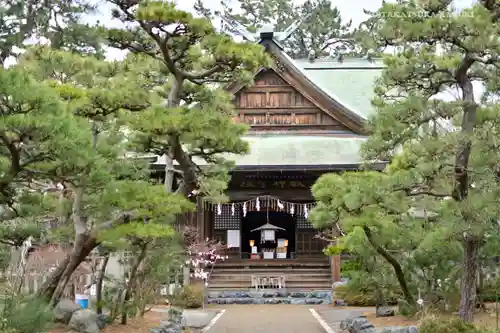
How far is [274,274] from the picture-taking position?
63.9 feet

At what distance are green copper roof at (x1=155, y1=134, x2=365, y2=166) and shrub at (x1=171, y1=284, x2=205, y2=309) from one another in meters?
4.05

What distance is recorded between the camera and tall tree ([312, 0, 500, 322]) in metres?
8.36

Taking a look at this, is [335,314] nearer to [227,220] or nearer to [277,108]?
[227,220]

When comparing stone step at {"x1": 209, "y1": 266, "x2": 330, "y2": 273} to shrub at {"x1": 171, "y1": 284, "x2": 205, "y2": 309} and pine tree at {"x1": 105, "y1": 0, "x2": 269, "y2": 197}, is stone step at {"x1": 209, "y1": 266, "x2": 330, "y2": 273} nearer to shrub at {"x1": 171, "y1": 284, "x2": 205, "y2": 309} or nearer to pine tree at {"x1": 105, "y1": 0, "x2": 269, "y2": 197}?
shrub at {"x1": 171, "y1": 284, "x2": 205, "y2": 309}

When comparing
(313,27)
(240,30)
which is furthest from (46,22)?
(313,27)

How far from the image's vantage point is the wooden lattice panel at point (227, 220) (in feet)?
68.8

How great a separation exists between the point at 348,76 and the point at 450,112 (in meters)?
16.7

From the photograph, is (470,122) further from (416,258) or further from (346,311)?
(346,311)

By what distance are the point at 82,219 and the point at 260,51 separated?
396 centimetres

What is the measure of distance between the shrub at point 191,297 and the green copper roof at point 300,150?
405 centimetres

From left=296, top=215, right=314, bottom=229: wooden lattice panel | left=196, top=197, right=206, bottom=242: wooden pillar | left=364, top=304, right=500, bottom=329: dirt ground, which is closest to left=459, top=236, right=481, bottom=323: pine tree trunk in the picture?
left=364, top=304, right=500, bottom=329: dirt ground

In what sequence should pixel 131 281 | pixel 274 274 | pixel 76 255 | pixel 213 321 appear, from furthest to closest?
pixel 274 274 < pixel 213 321 < pixel 131 281 < pixel 76 255

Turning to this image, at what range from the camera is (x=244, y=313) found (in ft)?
51.3

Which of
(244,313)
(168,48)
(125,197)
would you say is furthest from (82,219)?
(244,313)
